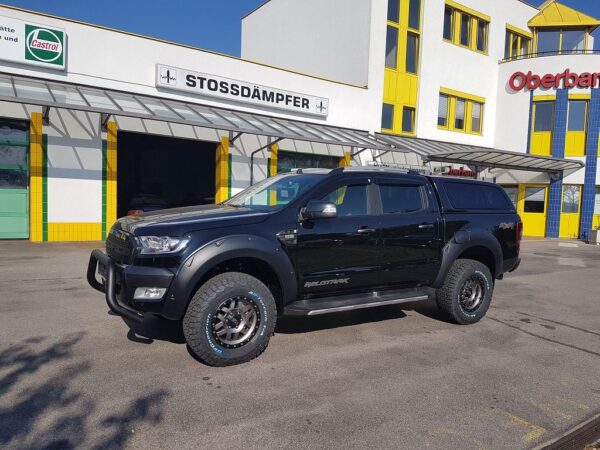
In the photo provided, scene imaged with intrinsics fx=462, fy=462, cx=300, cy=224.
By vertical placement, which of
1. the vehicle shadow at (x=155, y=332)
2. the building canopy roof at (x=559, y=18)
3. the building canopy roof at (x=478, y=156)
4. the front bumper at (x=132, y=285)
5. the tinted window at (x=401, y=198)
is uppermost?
the building canopy roof at (x=559, y=18)

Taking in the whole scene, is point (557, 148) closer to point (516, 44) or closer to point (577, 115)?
point (577, 115)

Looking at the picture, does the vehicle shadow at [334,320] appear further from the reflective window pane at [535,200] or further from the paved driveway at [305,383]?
the reflective window pane at [535,200]

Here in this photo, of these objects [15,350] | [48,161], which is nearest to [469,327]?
[15,350]

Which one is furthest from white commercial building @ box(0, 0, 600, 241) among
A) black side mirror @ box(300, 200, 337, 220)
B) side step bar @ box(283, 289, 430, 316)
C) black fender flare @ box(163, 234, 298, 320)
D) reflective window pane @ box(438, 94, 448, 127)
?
black fender flare @ box(163, 234, 298, 320)

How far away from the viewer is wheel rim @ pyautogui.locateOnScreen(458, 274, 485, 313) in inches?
238

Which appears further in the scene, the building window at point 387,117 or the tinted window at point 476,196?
the building window at point 387,117

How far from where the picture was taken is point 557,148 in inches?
864

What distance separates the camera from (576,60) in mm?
21812

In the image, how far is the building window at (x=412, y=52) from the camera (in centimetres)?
2006

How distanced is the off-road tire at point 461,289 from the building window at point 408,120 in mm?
15015

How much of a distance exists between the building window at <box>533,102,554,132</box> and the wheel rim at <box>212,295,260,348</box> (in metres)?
22.6

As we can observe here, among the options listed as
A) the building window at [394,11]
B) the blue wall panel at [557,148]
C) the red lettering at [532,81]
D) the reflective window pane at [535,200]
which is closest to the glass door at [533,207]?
the reflective window pane at [535,200]

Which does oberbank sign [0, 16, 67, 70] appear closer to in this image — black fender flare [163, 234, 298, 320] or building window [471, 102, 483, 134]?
black fender flare [163, 234, 298, 320]

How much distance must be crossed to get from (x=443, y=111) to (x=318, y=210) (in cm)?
1893
